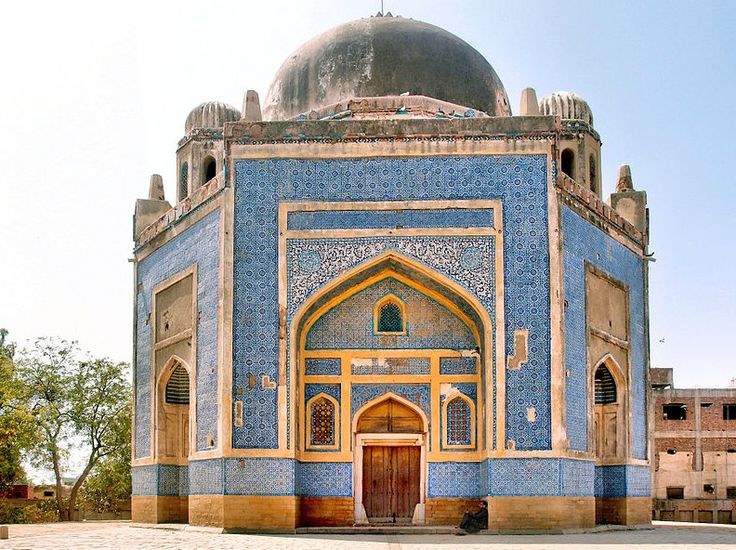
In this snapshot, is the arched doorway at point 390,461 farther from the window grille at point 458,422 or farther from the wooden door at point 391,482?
the window grille at point 458,422

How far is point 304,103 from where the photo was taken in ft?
60.5

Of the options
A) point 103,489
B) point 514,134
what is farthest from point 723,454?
point 514,134

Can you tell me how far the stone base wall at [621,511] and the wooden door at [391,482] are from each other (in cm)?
336

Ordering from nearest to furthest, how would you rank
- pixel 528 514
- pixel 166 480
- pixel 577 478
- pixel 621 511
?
pixel 528 514
pixel 577 478
pixel 621 511
pixel 166 480

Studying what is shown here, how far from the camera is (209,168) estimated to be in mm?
20188

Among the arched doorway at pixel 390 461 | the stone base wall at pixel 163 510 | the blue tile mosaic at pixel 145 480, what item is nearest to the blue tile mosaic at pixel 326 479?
the arched doorway at pixel 390 461

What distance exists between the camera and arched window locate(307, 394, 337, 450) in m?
15.7

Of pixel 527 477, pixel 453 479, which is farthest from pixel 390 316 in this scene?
pixel 527 477

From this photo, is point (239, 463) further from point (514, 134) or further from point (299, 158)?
point (514, 134)

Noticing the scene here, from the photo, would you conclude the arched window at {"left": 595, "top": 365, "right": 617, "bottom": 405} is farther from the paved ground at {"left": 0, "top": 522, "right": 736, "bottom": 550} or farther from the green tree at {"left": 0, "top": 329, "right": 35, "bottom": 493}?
the green tree at {"left": 0, "top": 329, "right": 35, "bottom": 493}

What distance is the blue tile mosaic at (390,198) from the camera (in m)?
14.9

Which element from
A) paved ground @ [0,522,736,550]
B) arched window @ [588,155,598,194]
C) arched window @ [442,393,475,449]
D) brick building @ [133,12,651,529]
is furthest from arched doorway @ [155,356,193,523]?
arched window @ [588,155,598,194]

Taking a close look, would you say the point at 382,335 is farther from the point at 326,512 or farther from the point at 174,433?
the point at 174,433

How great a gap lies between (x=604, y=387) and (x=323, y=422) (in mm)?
5069
